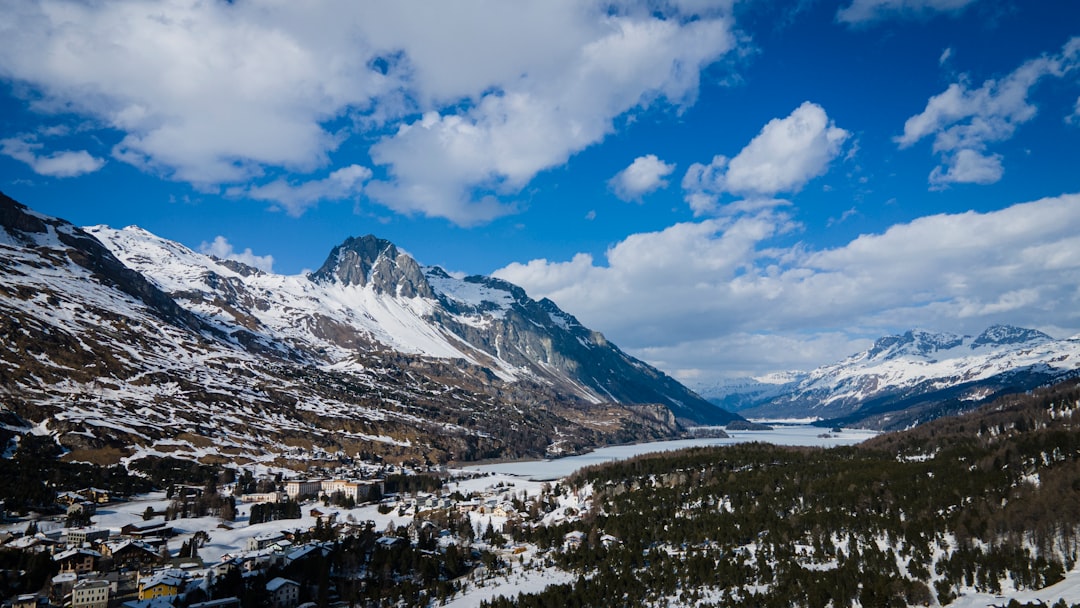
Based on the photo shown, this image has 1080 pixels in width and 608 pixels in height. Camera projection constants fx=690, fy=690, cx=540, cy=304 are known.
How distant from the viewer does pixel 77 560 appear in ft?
279

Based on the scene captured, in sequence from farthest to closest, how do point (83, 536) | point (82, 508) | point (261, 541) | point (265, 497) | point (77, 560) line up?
1. point (265, 497)
2. point (82, 508)
3. point (261, 541)
4. point (83, 536)
5. point (77, 560)

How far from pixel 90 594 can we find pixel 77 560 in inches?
438

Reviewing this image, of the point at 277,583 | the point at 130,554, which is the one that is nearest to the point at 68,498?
the point at 130,554

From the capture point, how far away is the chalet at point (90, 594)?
75562mm

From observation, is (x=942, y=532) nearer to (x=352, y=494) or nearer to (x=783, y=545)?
(x=783, y=545)

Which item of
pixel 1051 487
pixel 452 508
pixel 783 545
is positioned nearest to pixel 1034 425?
pixel 1051 487

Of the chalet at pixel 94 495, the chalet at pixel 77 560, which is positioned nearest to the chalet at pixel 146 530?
the chalet at pixel 77 560

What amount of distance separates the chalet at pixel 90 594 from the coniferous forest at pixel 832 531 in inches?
1729

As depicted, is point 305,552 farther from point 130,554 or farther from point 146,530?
point 146,530

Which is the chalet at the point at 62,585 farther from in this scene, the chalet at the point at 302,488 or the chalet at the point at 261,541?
the chalet at the point at 302,488

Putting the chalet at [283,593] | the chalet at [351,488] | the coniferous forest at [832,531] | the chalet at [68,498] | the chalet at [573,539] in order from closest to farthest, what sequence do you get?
the chalet at [283,593], the coniferous forest at [832,531], the chalet at [573,539], the chalet at [68,498], the chalet at [351,488]

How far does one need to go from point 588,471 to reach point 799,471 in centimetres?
4979

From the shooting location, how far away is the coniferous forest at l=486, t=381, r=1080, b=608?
82000 mm

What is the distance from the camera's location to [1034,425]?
17188 centimetres
